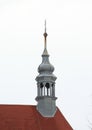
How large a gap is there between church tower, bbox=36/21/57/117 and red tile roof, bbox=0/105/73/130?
0.68 meters

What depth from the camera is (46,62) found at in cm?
9131

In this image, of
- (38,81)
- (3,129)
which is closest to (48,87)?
(38,81)

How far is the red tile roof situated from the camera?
3430 inches

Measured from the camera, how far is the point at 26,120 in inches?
3465

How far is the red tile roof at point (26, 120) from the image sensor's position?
286 feet

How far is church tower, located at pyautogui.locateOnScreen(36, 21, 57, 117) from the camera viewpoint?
89.5 metres

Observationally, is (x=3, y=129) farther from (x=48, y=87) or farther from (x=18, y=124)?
(x=48, y=87)

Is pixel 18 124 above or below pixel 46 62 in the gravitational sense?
below

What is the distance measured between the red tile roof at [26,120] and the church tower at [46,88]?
68 cm

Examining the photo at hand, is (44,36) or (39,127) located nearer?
(39,127)

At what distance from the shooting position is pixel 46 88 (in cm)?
9044

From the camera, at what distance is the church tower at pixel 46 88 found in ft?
294

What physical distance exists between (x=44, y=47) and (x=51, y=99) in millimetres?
6323

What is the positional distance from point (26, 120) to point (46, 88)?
15.0 feet
